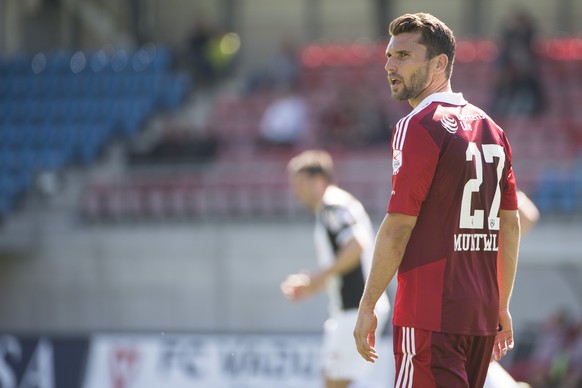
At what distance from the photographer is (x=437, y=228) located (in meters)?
4.49

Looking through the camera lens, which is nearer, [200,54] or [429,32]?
[429,32]

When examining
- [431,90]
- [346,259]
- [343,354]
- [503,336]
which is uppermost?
[431,90]

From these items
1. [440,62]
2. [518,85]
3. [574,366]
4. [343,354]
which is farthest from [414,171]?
[518,85]

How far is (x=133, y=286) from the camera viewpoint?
1551 centimetres

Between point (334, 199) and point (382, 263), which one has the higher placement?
point (382, 263)

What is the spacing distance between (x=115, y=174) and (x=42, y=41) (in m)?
6.16

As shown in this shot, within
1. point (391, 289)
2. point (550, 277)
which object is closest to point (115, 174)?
point (391, 289)

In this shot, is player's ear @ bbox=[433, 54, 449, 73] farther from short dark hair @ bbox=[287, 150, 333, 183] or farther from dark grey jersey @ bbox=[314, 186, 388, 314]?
short dark hair @ bbox=[287, 150, 333, 183]

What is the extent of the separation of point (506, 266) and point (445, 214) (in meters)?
0.52

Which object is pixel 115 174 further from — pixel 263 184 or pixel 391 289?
pixel 391 289

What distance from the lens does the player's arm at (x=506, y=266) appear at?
481 centimetres

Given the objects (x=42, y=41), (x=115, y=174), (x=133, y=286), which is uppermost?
(x=42, y=41)

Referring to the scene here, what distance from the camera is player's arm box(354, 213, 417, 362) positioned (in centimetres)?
441

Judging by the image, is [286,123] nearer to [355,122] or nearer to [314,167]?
[355,122]
